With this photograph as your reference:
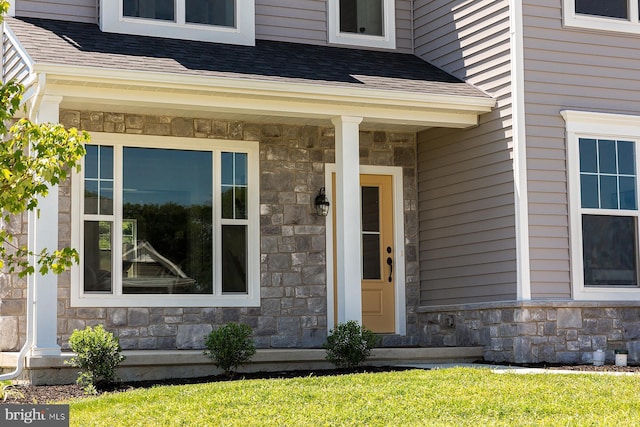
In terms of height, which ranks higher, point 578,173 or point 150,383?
point 578,173

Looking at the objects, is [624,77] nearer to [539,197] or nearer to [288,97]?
[539,197]

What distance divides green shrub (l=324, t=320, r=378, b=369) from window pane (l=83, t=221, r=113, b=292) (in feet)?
8.74

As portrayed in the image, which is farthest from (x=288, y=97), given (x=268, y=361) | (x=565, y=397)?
(x=565, y=397)

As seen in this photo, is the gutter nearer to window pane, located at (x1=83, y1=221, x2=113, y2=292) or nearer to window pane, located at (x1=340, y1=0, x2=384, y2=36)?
window pane, located at (x1=83, y1=221, x2=113, y2=292)

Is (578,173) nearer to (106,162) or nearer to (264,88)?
(264,88)

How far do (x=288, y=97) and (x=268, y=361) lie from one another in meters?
2.82

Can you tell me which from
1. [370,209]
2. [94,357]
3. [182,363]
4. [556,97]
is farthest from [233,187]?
[556,97]

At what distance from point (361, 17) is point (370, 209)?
259 cm

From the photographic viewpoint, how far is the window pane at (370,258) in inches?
488

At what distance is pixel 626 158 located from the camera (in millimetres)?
11383

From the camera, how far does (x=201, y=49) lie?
11320 mm

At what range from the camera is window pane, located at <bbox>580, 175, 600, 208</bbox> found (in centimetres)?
1115

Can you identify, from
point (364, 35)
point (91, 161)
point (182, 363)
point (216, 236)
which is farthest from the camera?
point (364, 35)

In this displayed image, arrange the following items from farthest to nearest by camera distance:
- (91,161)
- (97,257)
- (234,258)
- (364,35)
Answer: (364,35), (234,258), (91,161), (97,257)
